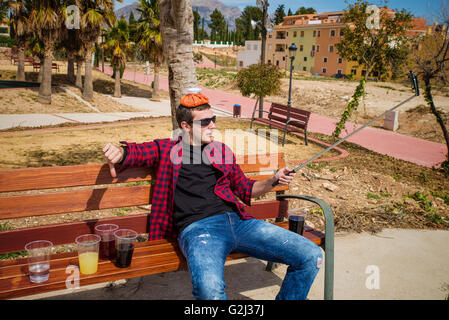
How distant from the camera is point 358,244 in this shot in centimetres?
392

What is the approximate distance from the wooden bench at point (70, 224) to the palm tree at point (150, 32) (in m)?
19.7

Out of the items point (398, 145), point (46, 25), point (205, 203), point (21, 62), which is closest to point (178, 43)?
point (205, 203)

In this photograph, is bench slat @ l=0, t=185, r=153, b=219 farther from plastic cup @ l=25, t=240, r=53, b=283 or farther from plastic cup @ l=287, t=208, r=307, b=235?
plastic cup @ l=287, t=208, r=307, b=235

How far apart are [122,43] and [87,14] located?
525cm

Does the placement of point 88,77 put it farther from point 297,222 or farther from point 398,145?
point 297,222

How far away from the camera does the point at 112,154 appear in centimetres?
235

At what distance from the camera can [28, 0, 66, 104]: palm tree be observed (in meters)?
14.9

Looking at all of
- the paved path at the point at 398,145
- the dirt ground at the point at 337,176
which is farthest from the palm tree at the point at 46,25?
the paved path at the point at 398,145

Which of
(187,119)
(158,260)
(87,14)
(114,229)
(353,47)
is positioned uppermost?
(87,14)

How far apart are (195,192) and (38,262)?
1.06 meters

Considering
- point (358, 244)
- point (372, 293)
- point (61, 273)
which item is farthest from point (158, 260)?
point (358, 244)

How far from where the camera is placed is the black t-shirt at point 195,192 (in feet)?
8.25

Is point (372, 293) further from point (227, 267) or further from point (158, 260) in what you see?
point (158, 260)

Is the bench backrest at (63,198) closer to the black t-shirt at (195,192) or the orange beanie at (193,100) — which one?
the black t-shirt at (195,192)
